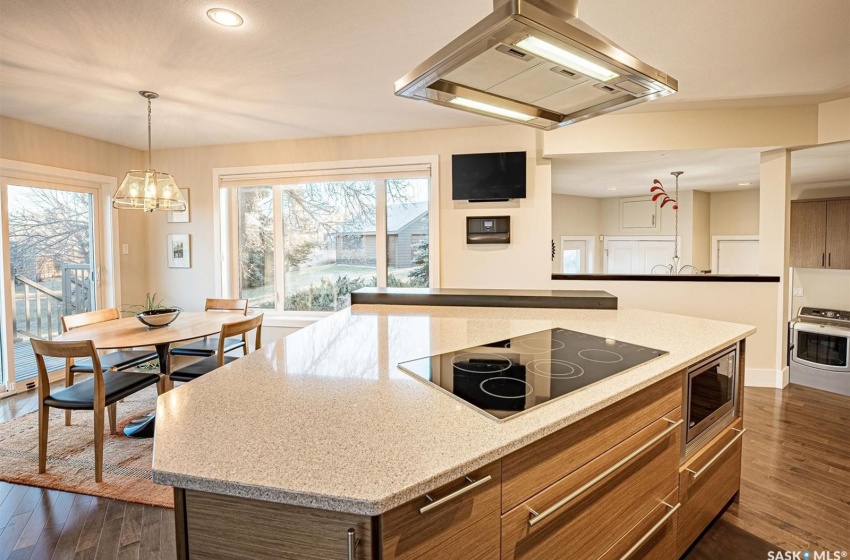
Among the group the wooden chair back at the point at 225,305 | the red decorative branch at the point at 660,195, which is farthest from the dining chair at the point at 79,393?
the red decorative branch at the point at 660,195

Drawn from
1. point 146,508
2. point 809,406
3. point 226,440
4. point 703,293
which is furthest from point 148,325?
point 809,406

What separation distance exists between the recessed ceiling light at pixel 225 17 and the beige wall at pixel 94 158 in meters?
2.84

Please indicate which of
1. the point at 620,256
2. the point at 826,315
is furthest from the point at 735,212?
the point at 826,315

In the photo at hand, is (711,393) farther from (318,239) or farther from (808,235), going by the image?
(808,235)

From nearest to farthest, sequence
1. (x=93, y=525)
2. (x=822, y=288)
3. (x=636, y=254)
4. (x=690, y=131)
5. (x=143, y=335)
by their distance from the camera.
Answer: (x=93, y=525) → (x=143, y=335) → (x=690, y=131) → (x=822, y=288) → (x=636, y=254)

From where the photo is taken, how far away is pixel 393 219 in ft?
14.4

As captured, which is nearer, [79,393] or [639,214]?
[79,393]

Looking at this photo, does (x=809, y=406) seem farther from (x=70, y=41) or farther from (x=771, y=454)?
(x=70, y=41)

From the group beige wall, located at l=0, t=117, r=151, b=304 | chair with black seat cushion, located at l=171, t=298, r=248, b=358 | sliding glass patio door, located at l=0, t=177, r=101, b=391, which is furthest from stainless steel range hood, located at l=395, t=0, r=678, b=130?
sliding glass patio door, located at l=0, t=177, r=101, b=391

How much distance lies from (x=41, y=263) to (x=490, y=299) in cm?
414

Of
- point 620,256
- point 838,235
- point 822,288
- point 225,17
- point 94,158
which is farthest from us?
point 620,256

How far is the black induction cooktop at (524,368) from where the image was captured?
1.13 metres

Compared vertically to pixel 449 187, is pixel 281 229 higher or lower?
lower

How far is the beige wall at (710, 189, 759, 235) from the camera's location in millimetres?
6566
